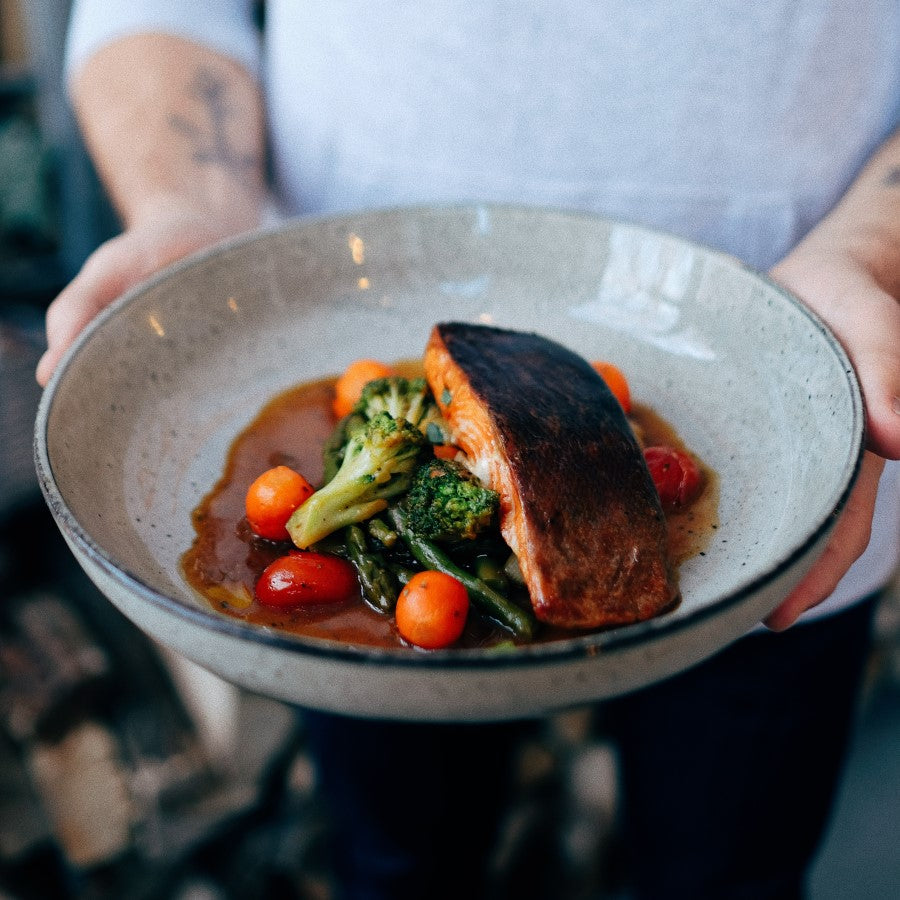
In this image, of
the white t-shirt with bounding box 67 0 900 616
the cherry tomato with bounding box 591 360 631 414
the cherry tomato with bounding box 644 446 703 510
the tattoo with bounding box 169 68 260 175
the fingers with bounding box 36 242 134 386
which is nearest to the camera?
the cherry tomato with bounding box 644 446 703 510

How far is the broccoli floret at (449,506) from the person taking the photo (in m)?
2.21

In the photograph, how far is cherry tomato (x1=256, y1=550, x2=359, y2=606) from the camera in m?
2.17

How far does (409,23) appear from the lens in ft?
10.0

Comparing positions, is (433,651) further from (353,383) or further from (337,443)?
(353,383)

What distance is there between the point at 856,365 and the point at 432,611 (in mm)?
1335

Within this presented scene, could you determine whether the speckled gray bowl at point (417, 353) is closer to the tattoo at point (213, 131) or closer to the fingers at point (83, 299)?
the fingers at point (83, 299)

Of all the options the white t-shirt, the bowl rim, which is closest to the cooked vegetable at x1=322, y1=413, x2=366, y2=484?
the bowl rim

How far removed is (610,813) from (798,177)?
3.71m

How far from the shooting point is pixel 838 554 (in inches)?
85.7

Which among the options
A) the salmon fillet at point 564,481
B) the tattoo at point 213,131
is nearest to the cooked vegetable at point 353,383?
the salmon fillet at point 564,481

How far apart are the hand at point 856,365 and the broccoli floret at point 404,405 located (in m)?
1.10

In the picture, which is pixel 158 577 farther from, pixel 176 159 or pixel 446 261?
pixel 176 159

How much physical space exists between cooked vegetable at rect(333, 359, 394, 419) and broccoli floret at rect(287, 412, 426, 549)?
1.32 ft

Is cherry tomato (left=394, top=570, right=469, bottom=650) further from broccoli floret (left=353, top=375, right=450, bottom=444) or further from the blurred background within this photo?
the blurred background
